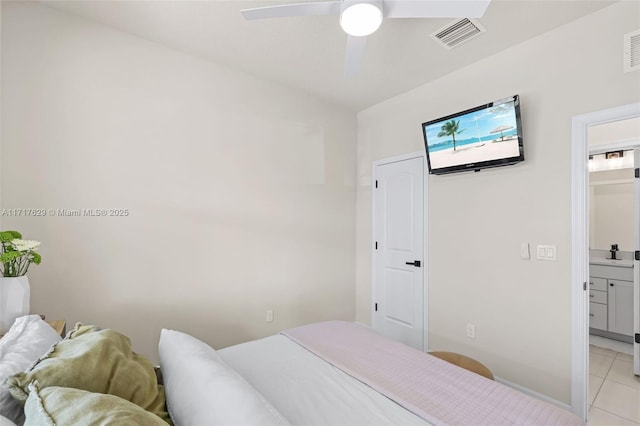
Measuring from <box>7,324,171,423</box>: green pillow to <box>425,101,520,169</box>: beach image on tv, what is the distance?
8.59 ft

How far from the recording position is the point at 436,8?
1573 mm

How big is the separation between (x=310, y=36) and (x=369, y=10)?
919 millimetres

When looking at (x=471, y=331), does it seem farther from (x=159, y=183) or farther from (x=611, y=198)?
(x=159, y=183)

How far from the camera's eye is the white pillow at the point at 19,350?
80 centimetres

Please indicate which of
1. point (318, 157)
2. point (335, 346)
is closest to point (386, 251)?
point (318, 157)

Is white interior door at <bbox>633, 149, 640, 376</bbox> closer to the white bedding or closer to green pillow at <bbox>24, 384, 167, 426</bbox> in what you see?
the white bedding

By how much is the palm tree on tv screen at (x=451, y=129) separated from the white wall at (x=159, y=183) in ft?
4.35

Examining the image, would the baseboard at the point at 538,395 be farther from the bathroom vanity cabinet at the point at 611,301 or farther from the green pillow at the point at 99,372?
the green pillow at the point at 99,372

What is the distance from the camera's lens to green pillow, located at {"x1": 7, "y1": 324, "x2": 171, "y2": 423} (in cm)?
82

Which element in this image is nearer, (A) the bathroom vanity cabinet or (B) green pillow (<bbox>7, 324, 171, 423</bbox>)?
(B) green pillow (<bbox>7, 324, 171, 423</bbox>)

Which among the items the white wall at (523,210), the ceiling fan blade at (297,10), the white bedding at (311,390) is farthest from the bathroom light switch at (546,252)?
the ceiling fan blade at (297,10)

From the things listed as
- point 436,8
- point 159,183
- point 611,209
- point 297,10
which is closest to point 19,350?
point 159,183

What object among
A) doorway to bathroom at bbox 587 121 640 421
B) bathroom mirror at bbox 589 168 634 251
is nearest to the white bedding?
doorway to bathroom at bbox 587 121 640 421

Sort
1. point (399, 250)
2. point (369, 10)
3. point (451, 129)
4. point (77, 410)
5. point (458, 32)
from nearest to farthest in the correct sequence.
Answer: point (77, 410) → point (369, 10) → point (458, 32) → point (451, 129) → point (399, 250)
